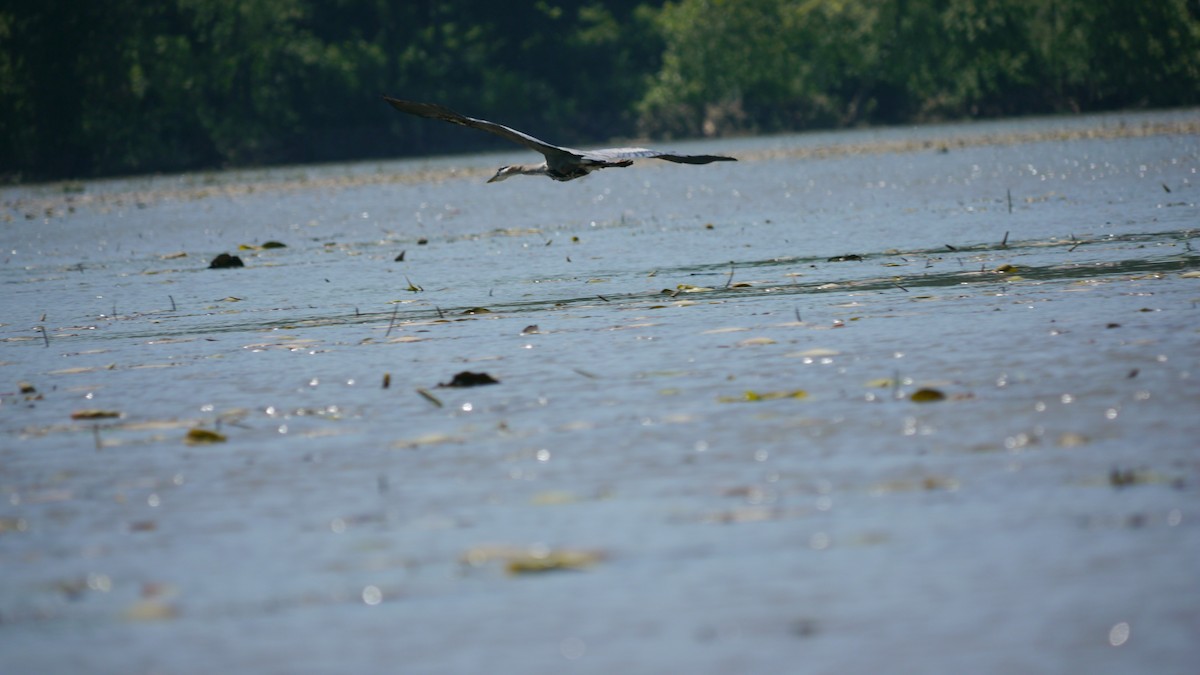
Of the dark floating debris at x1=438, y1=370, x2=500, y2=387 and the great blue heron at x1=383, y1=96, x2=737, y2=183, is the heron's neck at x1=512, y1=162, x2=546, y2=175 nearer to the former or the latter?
the great blue heron at x1=383, y1=96, x2=737, y2=183

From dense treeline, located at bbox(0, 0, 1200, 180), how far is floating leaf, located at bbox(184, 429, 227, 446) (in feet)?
185

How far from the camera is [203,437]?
7246mm

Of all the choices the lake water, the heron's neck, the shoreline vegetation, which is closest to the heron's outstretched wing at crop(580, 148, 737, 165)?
the heron's neck

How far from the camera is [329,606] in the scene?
4.74 m

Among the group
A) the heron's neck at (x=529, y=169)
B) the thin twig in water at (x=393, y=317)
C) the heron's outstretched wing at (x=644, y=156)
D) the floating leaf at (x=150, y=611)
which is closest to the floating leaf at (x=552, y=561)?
the floating leaf at (x=150, y=611)

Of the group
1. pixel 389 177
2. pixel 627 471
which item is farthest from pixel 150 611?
pixel 389 177

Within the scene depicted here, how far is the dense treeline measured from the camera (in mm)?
64062

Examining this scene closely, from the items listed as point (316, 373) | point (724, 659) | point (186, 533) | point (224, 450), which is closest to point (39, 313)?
point (316, 373)

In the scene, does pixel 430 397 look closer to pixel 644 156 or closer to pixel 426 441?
pixel 426 441

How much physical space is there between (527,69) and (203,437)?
7932 cm

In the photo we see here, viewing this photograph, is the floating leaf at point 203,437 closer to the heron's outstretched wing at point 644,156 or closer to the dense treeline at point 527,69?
the heron's outstretched wing at point 644,156

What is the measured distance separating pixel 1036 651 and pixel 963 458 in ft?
6.46

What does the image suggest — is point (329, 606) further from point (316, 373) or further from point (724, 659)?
point (316, 373)

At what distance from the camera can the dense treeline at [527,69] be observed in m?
64.1
